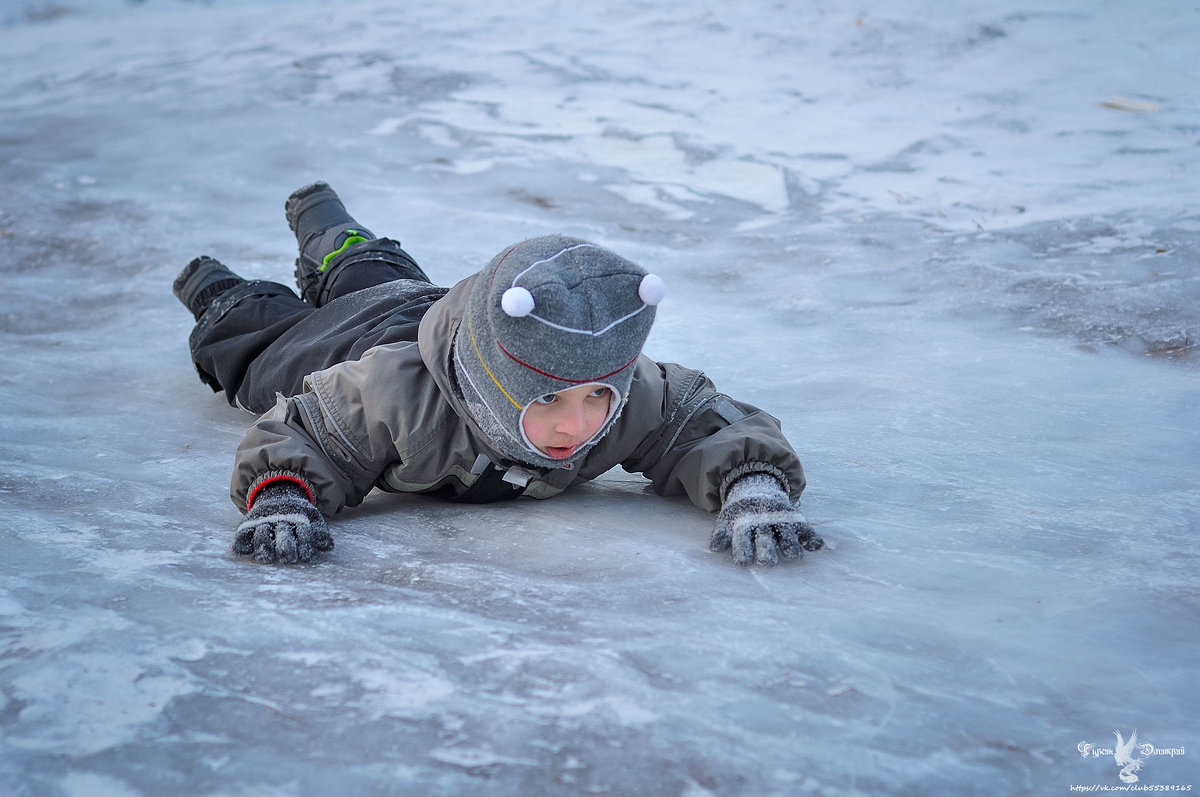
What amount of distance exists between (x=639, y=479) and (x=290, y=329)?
1.03m

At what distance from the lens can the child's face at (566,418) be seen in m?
1.88

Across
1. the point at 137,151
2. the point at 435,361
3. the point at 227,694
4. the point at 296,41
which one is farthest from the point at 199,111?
the point at 227,694

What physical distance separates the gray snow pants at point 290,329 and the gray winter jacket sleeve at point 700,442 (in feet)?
2.09

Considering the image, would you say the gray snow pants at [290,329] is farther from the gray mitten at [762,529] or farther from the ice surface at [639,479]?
the gray mitten at [762,529]

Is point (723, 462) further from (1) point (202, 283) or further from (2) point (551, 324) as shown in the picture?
(1) point (202, 283)

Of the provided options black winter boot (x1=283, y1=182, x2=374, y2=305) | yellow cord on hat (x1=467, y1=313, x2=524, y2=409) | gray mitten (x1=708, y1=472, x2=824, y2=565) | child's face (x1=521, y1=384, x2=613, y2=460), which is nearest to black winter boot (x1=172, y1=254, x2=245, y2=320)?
black winter boot (x1=283, y1=182, x2=374, y2=305)

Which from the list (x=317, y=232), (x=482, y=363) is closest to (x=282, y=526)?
(x=482, y=363)

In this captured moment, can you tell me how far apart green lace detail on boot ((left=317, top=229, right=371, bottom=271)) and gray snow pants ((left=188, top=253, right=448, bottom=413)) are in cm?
13

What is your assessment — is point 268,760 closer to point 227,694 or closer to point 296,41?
point 227,694

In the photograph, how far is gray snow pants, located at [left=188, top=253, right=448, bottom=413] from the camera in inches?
101

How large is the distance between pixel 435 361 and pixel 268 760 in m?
0.94

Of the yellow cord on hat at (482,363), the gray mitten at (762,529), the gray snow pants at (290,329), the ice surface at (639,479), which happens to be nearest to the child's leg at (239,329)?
the gray snow pants at (290,329)

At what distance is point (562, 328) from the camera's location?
1.76 metres

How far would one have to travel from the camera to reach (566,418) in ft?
6.18
